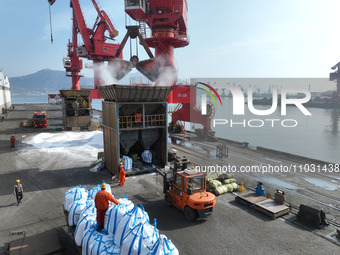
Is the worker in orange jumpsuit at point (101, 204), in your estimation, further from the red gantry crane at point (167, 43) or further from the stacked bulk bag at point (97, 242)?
the red gantry crane at point (167, 43)

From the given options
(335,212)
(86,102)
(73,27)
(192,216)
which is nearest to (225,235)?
(192,216)

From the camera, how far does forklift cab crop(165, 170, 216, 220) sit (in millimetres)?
8812

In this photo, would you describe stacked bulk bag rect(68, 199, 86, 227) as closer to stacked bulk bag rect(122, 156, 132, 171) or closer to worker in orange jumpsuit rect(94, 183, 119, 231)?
worker in orange jumpsuit rect(94, 183, 119, 231)

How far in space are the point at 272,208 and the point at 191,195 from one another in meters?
3.65

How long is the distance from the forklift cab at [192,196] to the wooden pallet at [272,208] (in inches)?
94.5

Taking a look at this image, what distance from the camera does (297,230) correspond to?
863 centimetres

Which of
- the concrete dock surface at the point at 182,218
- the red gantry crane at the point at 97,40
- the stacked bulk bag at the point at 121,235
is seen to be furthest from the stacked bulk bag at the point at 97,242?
the red gantry crane at the point at 97,40

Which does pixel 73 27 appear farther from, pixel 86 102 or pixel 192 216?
pixel 192 216

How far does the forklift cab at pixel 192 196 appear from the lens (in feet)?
28.9

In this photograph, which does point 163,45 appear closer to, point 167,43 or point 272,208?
point 167,43

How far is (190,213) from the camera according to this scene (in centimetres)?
902

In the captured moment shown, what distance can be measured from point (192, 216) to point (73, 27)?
55070 mm

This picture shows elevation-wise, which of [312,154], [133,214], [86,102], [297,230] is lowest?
[312,154]

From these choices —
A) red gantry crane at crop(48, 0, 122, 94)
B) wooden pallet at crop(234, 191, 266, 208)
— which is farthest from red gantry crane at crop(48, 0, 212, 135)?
wooden pallet at crop(234, 191, 266, 208)
